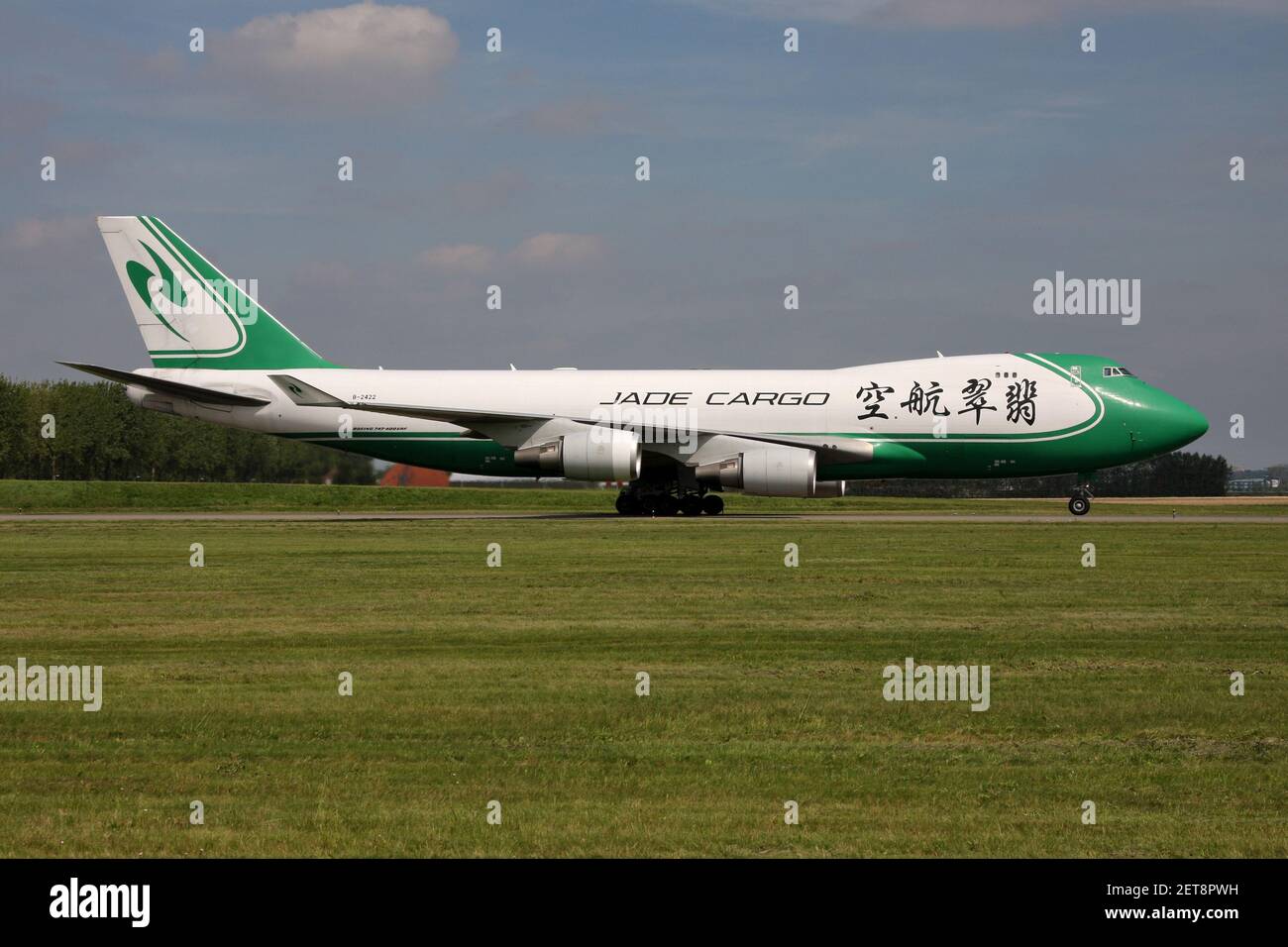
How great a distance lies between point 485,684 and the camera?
40.8 feet

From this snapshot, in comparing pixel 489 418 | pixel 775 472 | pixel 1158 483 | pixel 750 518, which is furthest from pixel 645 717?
pixel 1158 483

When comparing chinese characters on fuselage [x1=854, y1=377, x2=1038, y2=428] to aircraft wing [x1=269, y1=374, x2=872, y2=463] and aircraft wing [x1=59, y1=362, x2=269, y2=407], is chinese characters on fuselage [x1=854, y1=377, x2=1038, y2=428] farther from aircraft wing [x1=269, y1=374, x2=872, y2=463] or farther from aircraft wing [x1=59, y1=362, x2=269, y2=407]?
aircraft wing [x1=59, y1=362, x2=269, y2=407]

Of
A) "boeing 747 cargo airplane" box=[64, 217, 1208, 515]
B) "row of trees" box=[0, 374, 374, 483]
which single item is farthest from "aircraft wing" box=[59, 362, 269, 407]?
"row of trees" box=[0, 374, 374, 483]

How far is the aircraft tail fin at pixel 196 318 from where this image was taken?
44.7m

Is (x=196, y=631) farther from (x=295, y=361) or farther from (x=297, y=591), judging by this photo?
(x=295, y=361)

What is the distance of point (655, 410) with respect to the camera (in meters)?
41.5

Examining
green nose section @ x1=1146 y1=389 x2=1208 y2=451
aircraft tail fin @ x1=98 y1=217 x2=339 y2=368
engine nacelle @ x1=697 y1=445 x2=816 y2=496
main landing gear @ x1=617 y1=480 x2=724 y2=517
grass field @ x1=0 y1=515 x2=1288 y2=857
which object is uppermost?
aircraft tail fin @ x1=98 y1=217 x2=339 y2=368

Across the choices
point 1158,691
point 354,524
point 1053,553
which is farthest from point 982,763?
point 354,524

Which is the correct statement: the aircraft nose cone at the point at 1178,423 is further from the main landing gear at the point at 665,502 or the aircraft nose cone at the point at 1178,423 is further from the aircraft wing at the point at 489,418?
the main landing gear at the point at 665,502

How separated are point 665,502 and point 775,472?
5054 mm

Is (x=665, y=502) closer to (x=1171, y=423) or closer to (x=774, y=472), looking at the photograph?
(x=774, y=472)

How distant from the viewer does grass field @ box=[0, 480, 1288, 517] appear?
5006cm

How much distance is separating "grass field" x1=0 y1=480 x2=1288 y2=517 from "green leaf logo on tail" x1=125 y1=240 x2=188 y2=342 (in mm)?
7607

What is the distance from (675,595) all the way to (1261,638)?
25.1ft
